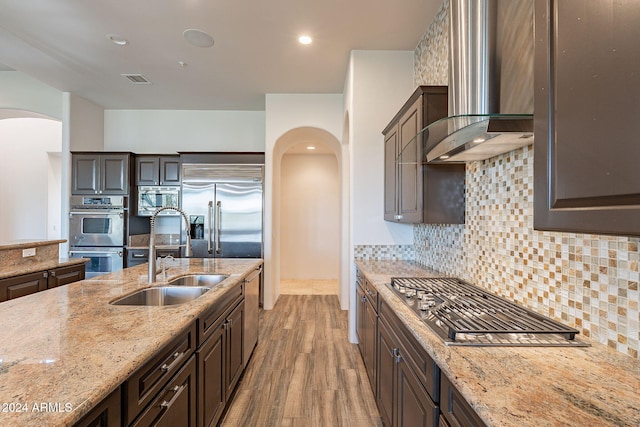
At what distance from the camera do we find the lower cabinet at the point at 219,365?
161 cm

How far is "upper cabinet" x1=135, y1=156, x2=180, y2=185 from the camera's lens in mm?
4719

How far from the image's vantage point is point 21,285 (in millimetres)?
2682

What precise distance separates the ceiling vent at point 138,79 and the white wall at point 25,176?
13.1 feet

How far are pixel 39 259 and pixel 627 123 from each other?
14.0 ft

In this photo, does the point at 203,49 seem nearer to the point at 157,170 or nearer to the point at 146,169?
the point at 157,170

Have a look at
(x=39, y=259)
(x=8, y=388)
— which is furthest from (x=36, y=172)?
(x=8, y=388)

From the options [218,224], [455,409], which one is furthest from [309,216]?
[455,409]

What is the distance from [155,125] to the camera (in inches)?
204

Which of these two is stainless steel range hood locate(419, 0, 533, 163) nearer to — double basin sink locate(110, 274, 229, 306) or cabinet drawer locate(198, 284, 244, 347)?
cabinet drawer locate(198, 284, 244, 347)

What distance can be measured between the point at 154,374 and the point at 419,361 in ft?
3.32

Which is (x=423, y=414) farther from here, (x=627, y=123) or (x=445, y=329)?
(x=627, y=123)

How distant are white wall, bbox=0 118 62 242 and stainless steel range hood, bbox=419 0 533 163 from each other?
26.4 feet

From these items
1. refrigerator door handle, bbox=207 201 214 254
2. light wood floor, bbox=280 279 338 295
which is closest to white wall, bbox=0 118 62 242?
refrigerator door handle, bbox=207 201 214 254

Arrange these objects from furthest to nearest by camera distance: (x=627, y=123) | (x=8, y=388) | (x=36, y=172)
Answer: (x=36, y=172) → (x=8, y=388) → (x=627, y=123)
